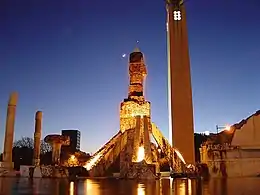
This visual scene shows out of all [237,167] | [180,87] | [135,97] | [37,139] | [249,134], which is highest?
[180,87]

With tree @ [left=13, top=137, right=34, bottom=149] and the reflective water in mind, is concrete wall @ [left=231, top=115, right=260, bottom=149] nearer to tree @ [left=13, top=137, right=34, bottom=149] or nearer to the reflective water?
the reflective water

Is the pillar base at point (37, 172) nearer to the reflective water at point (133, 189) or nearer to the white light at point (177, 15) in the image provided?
the reflective water at point (133, 189)

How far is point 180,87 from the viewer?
3503 centimetres

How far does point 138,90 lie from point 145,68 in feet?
9.05

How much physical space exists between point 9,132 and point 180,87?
59.6 feet

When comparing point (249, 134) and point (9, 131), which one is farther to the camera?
point (9, 131)

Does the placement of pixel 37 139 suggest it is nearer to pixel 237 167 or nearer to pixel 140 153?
pixel 140 153

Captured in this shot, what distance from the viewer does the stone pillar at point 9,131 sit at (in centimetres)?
2780

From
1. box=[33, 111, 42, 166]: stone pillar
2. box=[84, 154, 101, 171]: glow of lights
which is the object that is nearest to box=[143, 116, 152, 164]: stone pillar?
box=[84, 154, 101, 171]: glow of lights

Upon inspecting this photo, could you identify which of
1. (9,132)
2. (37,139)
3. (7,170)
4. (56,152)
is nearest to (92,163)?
(56,152)

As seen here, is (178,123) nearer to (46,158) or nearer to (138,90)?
(138,90)

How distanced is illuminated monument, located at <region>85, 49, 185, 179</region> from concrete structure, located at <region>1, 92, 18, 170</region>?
710 centimetres

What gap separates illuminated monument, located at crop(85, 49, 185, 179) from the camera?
2466 centimetres

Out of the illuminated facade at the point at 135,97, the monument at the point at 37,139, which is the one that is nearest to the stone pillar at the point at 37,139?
the monument at the point at 37,139
